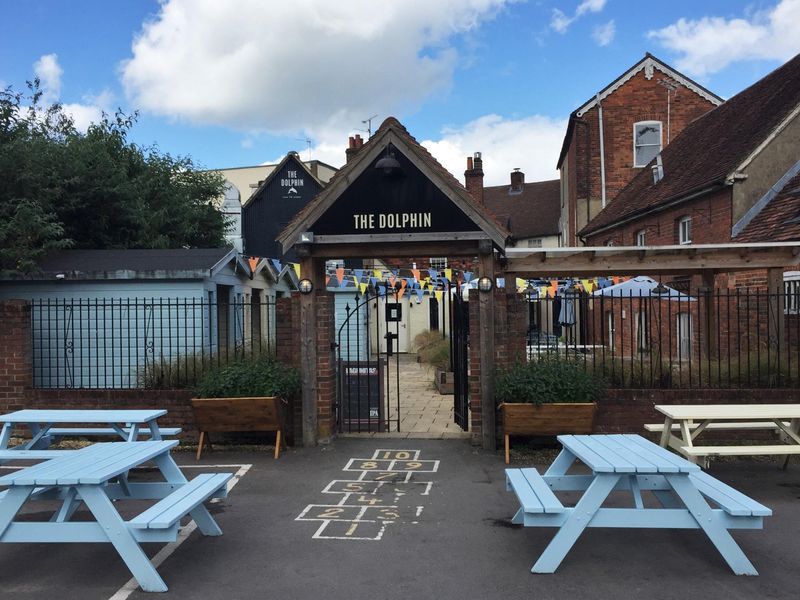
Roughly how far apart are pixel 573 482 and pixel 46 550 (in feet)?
13.9

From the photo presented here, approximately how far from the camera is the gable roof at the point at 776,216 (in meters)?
11.6

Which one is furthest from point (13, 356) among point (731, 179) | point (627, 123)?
point (627, 123)

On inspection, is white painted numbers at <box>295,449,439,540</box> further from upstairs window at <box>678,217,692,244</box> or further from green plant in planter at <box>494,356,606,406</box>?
upstairs window at <box>678,217,692,244</box>

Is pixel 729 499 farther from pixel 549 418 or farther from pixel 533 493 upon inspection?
pixel 549 418

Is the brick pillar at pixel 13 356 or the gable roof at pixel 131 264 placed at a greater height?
the gable roof at pixel 131 264

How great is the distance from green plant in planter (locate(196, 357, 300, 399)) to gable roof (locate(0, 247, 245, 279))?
4383 mm

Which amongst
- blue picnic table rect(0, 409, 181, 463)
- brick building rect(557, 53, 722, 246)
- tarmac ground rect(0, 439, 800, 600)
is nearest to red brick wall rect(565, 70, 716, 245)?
brick building rect(557, 53, 722, 246)

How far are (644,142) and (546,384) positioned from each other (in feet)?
64.7

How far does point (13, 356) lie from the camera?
9.39m

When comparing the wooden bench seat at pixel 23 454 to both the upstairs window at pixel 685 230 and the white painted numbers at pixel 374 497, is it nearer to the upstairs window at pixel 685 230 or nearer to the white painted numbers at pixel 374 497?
the white painted numbers at pixel 374 497

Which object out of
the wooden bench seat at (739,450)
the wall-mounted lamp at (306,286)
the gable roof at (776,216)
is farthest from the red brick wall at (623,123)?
the wooden bench seat at (739,450)

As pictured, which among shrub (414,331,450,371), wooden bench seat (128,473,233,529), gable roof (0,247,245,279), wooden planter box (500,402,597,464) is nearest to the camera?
wooden bench seat (128,473,233,529)

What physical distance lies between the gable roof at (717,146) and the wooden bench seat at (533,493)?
10.2 meters

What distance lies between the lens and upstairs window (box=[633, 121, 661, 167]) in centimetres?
2469
